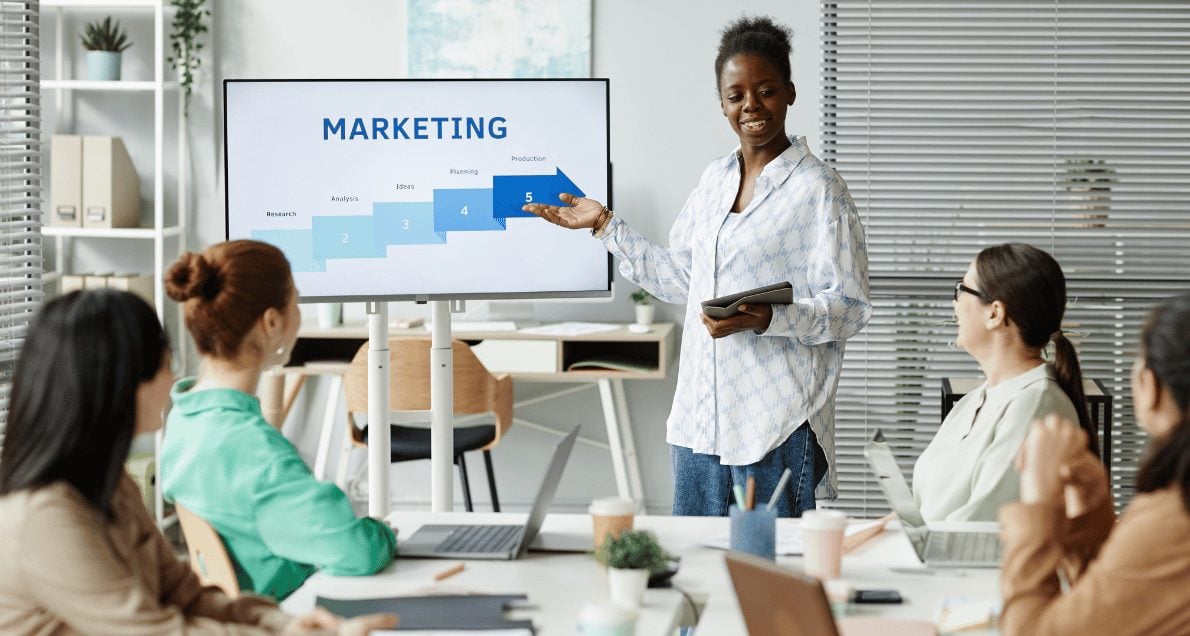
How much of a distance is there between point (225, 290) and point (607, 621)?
30.8 inches

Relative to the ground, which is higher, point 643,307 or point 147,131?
point 147,131

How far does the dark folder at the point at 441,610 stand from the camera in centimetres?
170

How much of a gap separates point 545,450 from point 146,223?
179 cm

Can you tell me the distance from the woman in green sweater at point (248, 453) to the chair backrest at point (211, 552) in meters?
0.02

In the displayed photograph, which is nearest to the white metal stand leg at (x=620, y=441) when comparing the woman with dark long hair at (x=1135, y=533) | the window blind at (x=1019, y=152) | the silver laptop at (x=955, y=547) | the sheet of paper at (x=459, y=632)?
the window blind at (x=1019, y=152)

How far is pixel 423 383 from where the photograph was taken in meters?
3.83

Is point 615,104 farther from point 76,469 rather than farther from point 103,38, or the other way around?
point 76,469

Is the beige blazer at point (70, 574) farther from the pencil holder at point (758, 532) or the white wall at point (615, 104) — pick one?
the white wall at point (615, 104)

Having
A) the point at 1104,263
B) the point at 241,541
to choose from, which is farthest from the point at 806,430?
the point at 1104,263

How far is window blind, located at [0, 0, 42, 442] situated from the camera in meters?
3.53

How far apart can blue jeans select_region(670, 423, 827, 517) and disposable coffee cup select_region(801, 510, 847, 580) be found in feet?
2.19

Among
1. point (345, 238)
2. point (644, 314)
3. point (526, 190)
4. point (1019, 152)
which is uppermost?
point (1019, 152)

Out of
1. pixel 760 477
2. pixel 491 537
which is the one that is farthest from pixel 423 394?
pixel 491 537

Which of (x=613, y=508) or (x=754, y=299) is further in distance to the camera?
(x=754, y=299)
